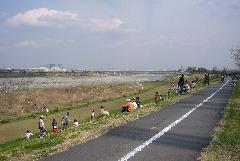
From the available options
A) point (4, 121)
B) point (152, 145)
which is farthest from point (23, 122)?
point (152, 145)

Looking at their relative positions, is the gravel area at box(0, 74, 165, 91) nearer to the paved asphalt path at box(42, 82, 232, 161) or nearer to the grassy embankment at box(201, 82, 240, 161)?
the paved asphalt path at box(42, 82, 232, 161)

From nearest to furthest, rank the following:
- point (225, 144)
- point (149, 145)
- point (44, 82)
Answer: point (149, 145) → point (225, 144) → point (44, 82)

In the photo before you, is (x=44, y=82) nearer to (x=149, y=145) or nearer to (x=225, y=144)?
(x=225, y=144)

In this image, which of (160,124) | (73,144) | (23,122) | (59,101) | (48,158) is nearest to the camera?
(48,158)

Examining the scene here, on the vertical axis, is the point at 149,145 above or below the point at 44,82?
above

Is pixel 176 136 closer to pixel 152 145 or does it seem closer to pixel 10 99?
pixel 152 145

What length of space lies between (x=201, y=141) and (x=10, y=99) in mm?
53792

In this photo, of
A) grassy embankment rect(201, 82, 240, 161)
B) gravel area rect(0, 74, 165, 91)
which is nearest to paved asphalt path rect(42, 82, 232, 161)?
grassy embankment rect(201, 82, 240, 161)

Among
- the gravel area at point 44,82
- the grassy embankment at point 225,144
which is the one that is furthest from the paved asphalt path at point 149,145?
the gravel area at point 44,82

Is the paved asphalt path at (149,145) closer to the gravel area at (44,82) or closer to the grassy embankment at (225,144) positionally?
the grassy embankment at (225,144)

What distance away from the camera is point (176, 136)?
45.6ft

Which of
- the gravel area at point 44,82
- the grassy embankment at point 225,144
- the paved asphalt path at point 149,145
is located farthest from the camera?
the gravel area at point 44,82

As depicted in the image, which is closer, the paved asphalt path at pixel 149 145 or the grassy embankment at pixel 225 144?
the paved asphalt path at pixel 149 145

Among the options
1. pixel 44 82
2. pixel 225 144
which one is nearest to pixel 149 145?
pixel 225 144
